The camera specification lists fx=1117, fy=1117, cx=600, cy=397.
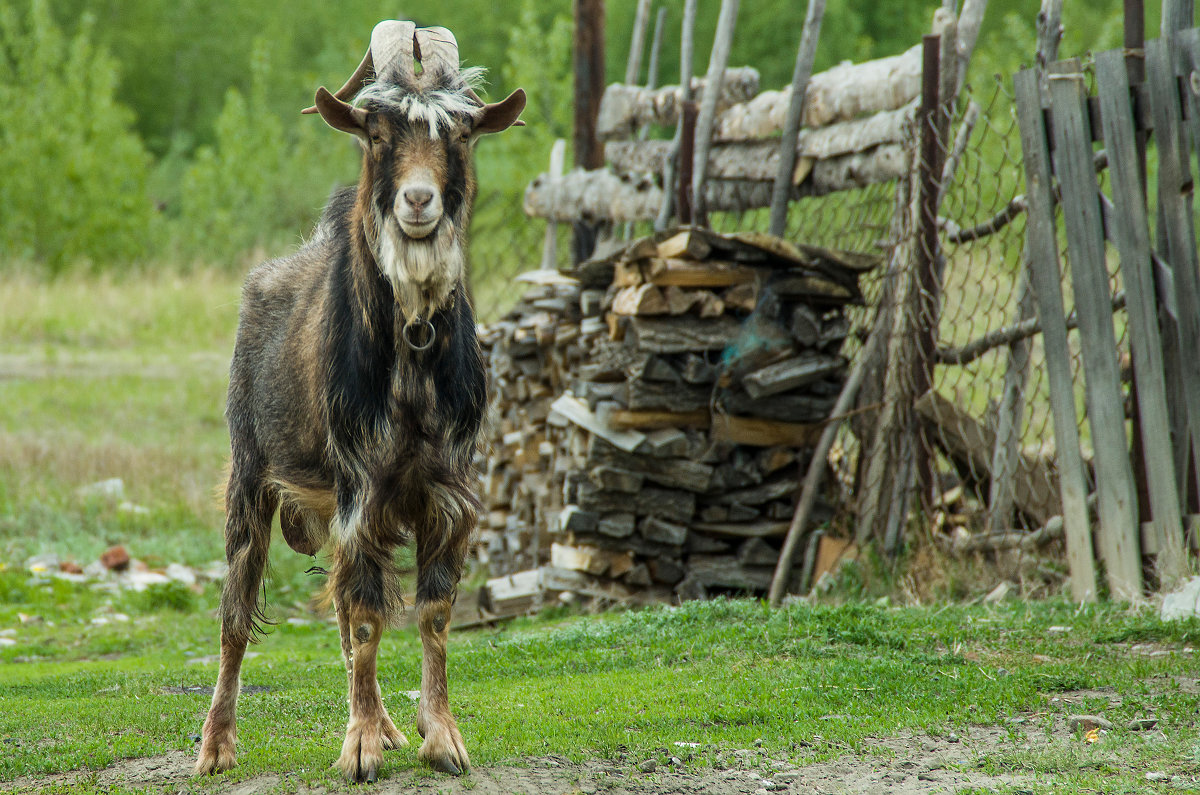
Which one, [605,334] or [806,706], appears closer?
[806,706]

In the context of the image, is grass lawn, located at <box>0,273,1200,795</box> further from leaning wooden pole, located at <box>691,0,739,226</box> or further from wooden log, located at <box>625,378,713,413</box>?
leaning wooden pole, located at <box>691,0,739,226</box>

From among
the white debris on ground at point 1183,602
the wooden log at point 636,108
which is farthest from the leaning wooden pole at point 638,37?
the white debris on ground at point 1183,602

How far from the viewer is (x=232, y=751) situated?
4379 millimetres

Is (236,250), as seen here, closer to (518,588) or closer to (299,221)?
(299,221)

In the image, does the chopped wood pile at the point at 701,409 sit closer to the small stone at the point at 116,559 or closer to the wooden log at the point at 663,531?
the wooden log at the point at 663,531

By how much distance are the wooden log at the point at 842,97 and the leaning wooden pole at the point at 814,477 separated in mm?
1836

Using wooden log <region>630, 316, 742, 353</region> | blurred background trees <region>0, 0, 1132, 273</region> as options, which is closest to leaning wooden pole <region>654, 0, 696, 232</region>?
wooden log <region>630, 316, 742, 353</region>

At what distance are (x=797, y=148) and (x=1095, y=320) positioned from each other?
3.39m

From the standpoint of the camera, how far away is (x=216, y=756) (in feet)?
14.2

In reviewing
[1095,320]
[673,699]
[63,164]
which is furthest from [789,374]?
[63,164]

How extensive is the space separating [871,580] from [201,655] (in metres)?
4.63

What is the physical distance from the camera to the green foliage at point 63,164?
30.3m

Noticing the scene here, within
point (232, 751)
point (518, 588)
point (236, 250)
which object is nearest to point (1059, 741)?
point (232, 751)

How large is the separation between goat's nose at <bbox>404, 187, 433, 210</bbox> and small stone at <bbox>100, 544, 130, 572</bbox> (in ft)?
25.8
